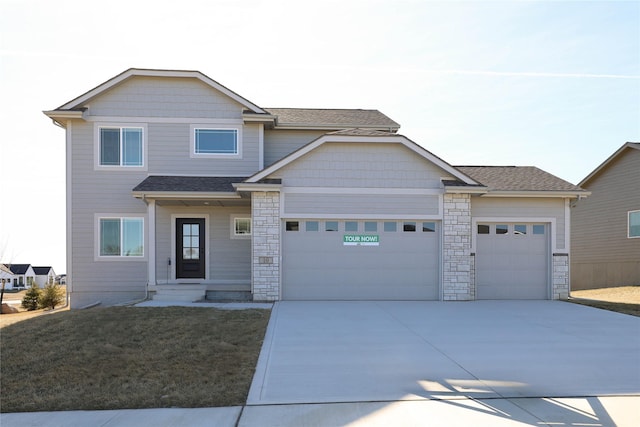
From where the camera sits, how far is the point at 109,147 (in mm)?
16484

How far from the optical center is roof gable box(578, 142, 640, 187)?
70.8 ft

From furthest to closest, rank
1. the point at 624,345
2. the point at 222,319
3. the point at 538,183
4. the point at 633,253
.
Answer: the point at 633,253, the point at 538,183, the point at 222,319, the point at 624,345

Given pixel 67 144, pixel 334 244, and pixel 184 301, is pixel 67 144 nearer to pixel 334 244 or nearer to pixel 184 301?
pixel 184 301

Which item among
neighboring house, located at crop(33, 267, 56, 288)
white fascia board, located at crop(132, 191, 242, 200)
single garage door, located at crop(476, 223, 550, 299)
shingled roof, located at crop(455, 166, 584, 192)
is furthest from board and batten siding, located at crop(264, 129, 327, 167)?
Answer: neighboring house, located at crop(33, 267, 56, 288)

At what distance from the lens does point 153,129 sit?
54.1 feet

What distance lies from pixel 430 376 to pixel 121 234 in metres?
12.5

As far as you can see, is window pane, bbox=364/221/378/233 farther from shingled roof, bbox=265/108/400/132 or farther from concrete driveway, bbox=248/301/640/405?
shingled roof, bbox=265/108/400/132

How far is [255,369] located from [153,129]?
1147cm

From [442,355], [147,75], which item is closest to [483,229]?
[442,355]

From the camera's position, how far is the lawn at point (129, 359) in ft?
20.1

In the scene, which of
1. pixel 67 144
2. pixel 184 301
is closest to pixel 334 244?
pixel 184 301

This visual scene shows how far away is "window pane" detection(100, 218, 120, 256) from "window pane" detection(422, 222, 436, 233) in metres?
9.91

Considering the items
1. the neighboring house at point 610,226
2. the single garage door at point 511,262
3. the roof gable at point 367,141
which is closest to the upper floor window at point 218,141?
the roof gable at point 367,141

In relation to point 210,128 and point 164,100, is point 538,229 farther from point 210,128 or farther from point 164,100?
point 164,100
